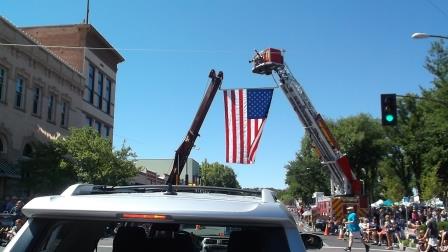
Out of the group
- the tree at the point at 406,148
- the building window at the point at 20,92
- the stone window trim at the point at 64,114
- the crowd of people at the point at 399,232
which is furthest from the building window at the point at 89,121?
the tree at the point at 406,148

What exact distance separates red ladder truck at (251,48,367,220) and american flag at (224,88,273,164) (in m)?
5.70

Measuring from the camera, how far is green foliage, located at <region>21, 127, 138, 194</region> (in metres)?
30.3

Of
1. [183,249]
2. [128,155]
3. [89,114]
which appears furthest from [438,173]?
[183,249]

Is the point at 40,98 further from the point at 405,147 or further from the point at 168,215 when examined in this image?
the point at 168,215

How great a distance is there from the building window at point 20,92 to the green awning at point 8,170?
357cm

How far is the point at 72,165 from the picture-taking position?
31.1 m

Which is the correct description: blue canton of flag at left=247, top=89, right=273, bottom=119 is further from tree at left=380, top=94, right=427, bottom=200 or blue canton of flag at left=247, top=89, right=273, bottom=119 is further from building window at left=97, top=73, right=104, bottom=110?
building window at left=97, top=73, right=104, bottom=110

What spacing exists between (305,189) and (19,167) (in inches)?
2305

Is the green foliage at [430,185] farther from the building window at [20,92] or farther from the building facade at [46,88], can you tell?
the building window at [20,92]

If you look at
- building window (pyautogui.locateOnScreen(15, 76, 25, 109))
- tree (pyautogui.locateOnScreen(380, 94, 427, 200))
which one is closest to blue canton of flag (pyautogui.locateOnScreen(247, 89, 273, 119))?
tree (pyautogui.locateOnScreen(380, 94, 427, 200))

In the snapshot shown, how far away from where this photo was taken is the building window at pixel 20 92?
3247 cm

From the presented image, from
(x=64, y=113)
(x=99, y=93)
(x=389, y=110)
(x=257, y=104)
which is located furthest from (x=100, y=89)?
(x=389, y=110)

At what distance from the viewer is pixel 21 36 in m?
32.4

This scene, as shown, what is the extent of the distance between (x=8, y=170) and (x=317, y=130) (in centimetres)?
1535
